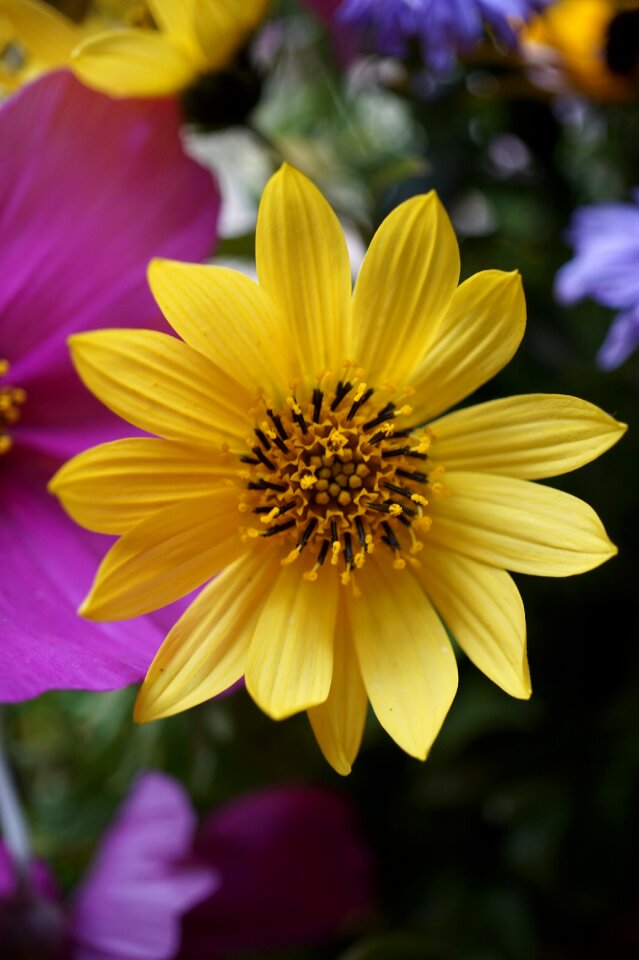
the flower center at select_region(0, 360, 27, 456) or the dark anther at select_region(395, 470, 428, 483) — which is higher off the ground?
the flower center at select_region(0, 360, 27, 456)

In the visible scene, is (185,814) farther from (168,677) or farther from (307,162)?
(307,162)

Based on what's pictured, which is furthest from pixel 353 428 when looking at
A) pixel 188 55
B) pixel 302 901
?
pixel 302 901

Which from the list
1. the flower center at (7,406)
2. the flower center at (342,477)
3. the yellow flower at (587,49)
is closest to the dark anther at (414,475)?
the flower center at (342,477)

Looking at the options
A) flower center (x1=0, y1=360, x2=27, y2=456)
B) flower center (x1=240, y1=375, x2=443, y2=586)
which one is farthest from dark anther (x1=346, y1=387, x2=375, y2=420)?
flower center (x1=0, y1=360, x2=27, y2=456)

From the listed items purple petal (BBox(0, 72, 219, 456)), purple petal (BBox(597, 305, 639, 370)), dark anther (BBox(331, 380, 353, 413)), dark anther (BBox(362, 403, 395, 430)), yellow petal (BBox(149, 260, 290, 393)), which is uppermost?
purple petal (BBox(0, 72, 219, 456))

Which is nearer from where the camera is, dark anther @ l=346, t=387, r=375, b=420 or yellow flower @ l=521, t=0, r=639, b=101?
dark anther @ l=346, t=387, r=375, b=420

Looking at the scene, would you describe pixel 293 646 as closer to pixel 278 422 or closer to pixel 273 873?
pixel 278 422

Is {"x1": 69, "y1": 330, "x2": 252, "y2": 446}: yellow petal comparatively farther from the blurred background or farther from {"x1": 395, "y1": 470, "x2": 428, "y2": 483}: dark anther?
the blurred background

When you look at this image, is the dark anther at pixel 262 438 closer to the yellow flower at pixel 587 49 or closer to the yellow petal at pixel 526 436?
the yellow petal at pixel 526 436
